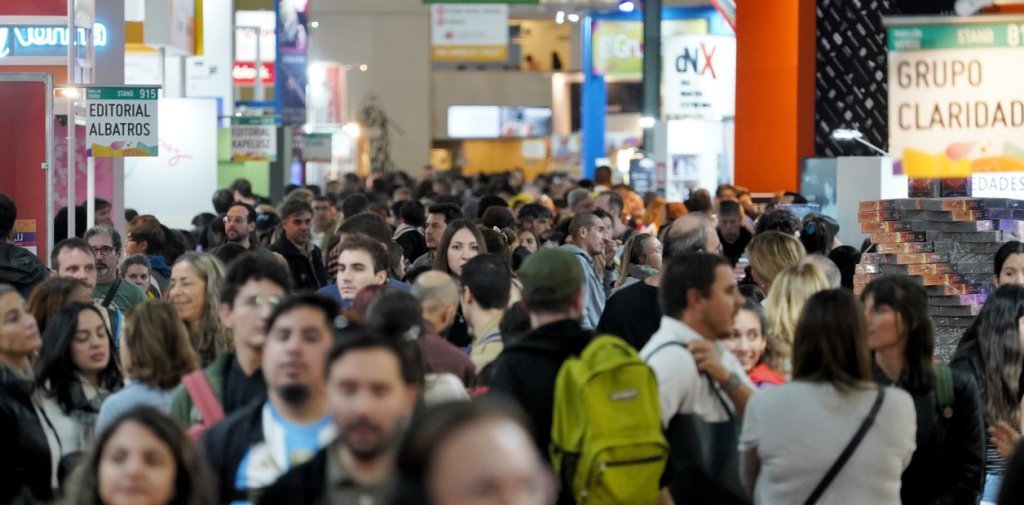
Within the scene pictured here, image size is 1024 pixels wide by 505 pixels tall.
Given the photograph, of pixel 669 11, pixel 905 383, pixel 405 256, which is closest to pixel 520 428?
pixel 905 383

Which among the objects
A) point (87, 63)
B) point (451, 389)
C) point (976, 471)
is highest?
point (87, 63)

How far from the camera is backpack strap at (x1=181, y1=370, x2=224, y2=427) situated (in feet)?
14.1

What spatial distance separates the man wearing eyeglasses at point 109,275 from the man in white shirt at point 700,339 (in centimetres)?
392

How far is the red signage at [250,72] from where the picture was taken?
1065 inches

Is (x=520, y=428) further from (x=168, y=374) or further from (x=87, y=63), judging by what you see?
(x=87, y=63)

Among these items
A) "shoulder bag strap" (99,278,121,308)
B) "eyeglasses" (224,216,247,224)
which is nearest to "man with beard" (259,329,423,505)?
"shoulder bag strap" (99,278,121,308)

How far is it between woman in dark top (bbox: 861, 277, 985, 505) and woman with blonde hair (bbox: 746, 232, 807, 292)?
2.21 meters

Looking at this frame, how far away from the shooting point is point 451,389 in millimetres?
4547

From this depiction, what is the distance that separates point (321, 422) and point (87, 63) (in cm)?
922

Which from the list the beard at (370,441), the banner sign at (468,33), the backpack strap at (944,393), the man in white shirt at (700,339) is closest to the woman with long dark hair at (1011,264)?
the backpack strap at (944,393)

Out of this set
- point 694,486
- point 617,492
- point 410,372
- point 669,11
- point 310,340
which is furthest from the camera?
point 669,11

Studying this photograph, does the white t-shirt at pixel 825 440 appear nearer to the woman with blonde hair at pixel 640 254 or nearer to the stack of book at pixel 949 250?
the woman with blonde hair at pixel 640 254

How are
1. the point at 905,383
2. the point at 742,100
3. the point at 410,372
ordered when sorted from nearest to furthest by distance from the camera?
1. the point at 410,372
2. the point at 905,383
3. the point at 742,100

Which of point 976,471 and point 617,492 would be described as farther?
point 976,471
